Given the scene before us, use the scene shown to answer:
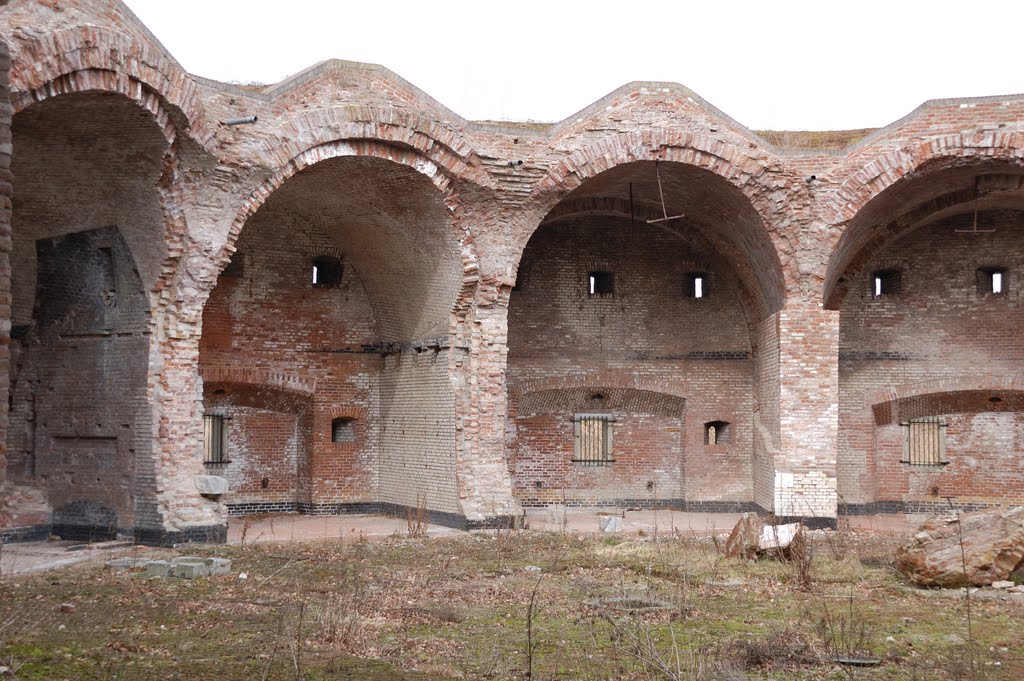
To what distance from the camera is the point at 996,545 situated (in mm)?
10523

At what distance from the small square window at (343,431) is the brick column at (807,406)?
704 centimetres

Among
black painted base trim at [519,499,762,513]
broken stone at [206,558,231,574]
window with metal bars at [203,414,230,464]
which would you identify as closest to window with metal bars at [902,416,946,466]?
black painted base trim at [519,499,762,513]

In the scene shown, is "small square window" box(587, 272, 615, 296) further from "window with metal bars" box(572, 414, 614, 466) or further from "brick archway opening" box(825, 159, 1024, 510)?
"brick archway opening" box(825, 159, 1024, 510)

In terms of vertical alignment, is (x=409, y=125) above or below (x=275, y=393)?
above

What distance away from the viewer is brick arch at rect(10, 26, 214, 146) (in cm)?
1130

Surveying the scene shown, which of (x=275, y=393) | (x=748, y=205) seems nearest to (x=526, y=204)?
(x=748, y=205)

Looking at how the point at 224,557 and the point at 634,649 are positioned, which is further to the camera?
the point at 224,557

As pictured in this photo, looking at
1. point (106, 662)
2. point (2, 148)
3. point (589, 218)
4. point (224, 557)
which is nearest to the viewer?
point (2, 148)

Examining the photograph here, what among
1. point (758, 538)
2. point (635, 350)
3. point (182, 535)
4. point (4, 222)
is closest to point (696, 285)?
point (635, 350)

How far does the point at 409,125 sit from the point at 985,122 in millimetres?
8423

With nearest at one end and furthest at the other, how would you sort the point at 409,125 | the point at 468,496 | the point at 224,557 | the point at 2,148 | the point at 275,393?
the point at 2,148, the point at 224,557, the point at 409,125, the point at 468,496, the point at 275,393

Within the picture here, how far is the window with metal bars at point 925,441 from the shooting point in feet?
65.2

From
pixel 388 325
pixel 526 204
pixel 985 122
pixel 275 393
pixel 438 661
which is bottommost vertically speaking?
pixel 438 661

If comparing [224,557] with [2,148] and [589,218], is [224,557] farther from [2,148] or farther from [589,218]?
[589,218]
